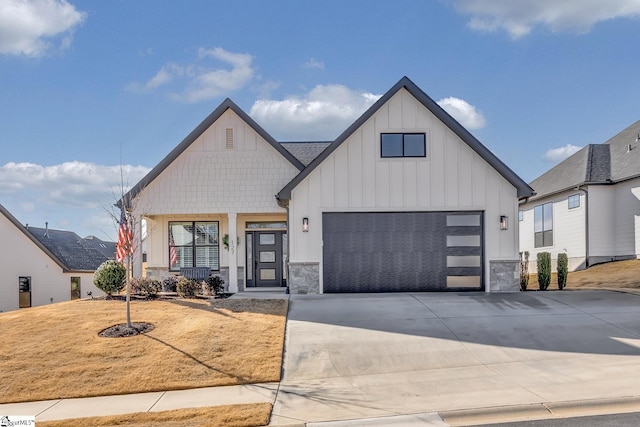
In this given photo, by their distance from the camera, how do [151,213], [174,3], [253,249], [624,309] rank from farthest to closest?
[253,249] → [151,213] → [174,3] → [624,309]

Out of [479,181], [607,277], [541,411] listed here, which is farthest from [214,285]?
[607,277]

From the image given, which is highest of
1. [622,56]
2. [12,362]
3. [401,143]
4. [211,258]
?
[622,56]

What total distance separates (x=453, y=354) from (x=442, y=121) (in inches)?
333

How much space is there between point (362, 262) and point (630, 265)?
44.2 ft

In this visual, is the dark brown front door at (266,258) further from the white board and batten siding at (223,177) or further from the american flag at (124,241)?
the american flag at (124,241)

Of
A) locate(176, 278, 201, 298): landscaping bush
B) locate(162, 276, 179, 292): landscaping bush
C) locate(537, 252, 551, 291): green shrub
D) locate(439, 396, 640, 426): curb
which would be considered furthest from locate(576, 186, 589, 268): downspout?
locate(162, 276, 179, 292): landscaping bush

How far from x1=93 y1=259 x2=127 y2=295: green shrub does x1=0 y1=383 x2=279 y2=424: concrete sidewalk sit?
7539 millimetres

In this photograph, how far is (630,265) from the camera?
67.5 ft

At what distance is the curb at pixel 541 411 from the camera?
625cm

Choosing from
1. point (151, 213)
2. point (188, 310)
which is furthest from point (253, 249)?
point (188, 310)

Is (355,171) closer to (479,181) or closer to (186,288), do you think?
(479,181)

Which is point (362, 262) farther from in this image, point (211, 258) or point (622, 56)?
point (622, 56)

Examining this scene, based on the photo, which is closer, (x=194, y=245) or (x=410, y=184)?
(x=410, y=184)

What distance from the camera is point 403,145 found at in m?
15.2
